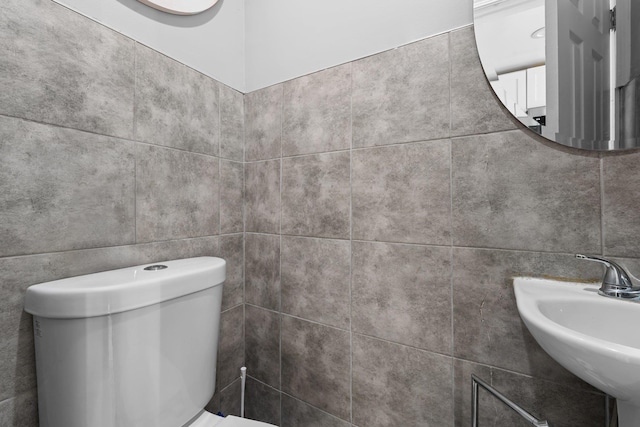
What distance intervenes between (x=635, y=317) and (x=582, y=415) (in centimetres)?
30

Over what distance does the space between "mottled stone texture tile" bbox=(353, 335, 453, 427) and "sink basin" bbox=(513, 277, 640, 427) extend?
332 mm

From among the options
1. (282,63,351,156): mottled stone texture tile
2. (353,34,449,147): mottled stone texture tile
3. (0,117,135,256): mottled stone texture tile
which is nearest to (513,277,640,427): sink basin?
(353,34,449,147): mottled stone texture tile

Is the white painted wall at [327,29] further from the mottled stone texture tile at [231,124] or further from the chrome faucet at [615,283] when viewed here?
the chrome faucet at [615,283]

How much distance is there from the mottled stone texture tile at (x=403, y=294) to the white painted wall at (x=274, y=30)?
0.68 m

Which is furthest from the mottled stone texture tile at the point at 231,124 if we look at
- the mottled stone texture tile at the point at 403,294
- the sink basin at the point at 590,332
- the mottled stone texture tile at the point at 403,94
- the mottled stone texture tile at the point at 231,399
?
the sink basin at the point at 590,332

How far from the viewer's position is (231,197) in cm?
127

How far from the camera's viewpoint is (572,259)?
735mm

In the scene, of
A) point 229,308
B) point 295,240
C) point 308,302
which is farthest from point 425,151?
point 229,308

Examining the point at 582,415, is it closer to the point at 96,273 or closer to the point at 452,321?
the point at 452,321

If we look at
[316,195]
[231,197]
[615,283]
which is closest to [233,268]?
[231,197]

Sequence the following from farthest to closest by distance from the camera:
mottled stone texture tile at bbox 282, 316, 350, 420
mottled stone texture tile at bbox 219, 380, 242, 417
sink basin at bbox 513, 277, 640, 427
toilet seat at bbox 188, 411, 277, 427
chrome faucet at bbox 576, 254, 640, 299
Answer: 1. mottled stone texture tile at bbox 219, 380, 242, 417
2. mottled stone texture tile at bbox 282, 316, 350, 420
3. toilet seat at bbox 188, 411, 277, 427
4. chrome faucet at bbox 576, 254, 640, 299
5. sink basin at bbox 513, 277, 640, 427

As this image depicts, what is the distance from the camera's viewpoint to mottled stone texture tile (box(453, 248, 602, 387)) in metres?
0.75

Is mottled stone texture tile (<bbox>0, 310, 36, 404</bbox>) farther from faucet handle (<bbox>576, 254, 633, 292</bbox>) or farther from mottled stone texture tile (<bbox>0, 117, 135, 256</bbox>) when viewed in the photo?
faucet handle (<bbox>576, 254, 633, 292</bbox>)

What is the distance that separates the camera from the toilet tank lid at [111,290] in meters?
0.65
